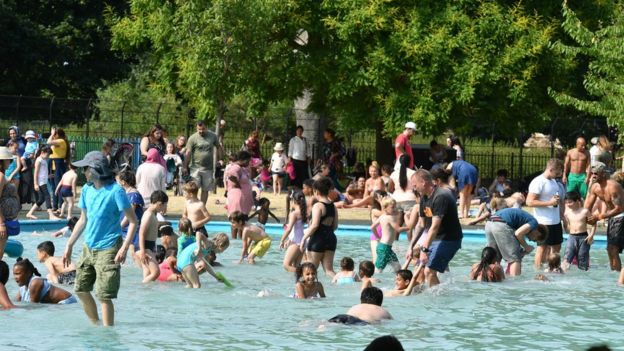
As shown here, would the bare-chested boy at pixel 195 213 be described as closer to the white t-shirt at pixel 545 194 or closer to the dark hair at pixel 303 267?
the dark hair at pixel 303 267

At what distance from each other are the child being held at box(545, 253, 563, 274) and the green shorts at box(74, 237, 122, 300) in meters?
7.01

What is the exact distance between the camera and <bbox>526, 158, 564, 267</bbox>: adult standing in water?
17078 mm

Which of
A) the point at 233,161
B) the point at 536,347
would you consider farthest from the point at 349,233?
the point at 536,347

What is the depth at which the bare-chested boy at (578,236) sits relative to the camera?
17.2 meters

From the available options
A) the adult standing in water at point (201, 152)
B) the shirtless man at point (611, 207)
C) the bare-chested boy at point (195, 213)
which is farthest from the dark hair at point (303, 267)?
the adult standing in water at point (201, 152)

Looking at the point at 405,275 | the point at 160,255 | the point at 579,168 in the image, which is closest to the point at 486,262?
the point at 405,275

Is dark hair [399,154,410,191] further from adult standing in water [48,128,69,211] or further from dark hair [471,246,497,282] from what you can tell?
adult standing in water [48,128,69,211]

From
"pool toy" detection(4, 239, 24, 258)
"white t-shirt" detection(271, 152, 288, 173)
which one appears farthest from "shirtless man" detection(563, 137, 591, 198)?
"pool toy" detection(4, 239, 24, 258)

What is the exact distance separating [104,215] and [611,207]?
7.83 meters

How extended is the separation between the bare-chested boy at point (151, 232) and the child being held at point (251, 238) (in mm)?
2636

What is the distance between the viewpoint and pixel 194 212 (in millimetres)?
16875

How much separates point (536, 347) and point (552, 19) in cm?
2056

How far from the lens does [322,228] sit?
15273mm

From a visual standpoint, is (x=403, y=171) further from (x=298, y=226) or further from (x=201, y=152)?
(x=201, y=152)
